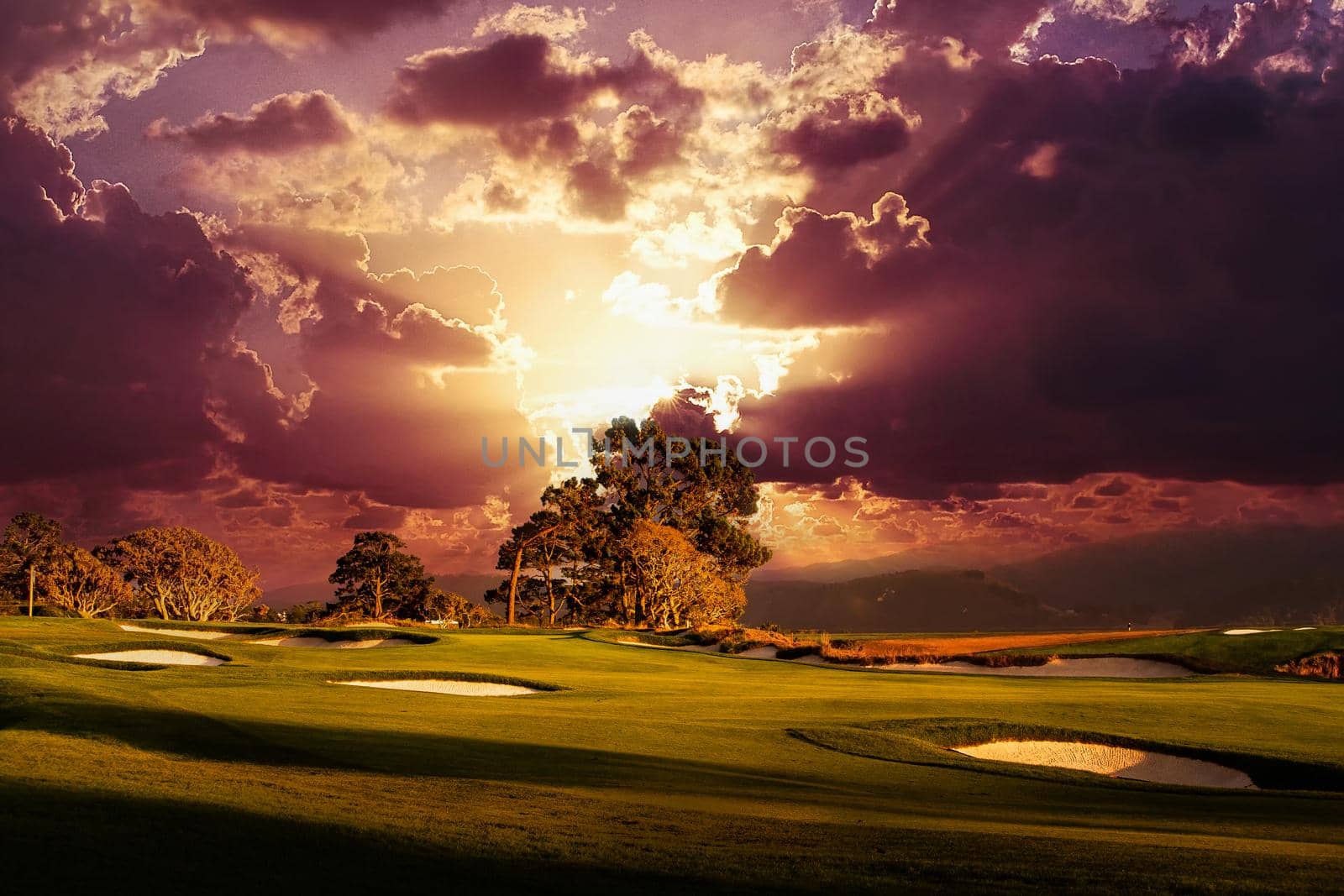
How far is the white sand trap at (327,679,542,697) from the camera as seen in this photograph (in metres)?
25.1

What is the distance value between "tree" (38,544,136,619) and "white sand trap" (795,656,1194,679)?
61.1 m

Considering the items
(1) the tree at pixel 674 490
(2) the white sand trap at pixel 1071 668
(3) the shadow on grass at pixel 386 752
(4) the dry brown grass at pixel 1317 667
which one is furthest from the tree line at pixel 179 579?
(3) the shadow on grass at pixel 386 752

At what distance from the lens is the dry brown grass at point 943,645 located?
40844 millimetres

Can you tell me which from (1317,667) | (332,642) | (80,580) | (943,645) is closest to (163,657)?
(332,642)

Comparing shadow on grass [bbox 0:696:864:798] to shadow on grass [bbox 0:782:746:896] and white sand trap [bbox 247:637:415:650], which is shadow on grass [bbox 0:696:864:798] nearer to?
shadow on grass [bbox 0:782:746:896]

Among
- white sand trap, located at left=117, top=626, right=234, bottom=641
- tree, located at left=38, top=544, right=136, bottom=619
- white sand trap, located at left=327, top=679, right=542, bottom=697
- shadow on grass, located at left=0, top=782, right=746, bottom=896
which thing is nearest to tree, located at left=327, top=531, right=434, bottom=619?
tree, located at left=38, top=544, right=136, bottom=619

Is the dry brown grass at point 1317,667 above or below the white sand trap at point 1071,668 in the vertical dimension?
above

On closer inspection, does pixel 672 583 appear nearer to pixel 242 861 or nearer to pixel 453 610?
pixel 453 610

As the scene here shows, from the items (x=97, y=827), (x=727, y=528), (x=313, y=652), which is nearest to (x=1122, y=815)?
(x=97, y=827)

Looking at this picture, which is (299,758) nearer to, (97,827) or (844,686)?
(97,827)

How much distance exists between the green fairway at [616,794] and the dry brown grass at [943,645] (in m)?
16.9

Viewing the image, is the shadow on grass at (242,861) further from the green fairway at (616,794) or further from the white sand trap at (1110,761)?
the white sand trap at (1110,761)

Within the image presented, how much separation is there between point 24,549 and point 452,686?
223ft

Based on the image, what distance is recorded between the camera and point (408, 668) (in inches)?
1107
